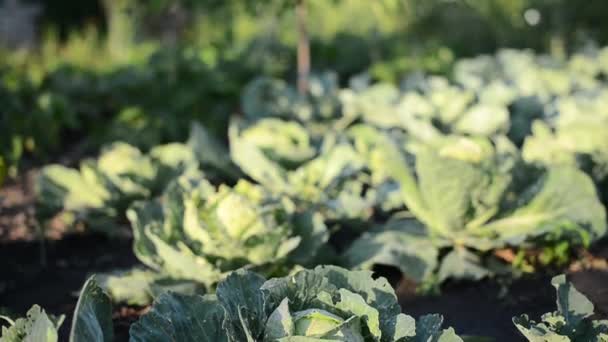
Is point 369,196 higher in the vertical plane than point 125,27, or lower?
lower

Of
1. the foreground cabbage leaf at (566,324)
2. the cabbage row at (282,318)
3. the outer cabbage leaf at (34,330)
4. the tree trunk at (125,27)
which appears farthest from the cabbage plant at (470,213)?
the tree trunk at (125,27)

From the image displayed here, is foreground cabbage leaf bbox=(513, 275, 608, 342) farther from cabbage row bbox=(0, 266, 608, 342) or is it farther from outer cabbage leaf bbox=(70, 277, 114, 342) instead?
outer cabbage leaf bbox=(70, 277, 114, 342)

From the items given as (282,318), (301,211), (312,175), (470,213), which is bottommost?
(282,318)

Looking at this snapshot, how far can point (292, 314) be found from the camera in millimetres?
1893

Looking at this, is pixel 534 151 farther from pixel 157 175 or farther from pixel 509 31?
pixel 509 31

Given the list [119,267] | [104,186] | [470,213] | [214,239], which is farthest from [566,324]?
[104,186]

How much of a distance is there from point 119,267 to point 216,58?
2987 mm

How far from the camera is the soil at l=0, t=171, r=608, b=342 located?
2.72 m

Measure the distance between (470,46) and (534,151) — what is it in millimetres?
6619

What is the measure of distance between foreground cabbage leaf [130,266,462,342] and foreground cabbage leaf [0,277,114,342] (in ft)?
0.38

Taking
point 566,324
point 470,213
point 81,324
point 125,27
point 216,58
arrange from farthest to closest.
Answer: point 125,27, point 216,58, point 470,213, point 566,324, point 81,324

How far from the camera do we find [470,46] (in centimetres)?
1001

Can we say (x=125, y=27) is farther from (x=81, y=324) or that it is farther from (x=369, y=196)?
(x=81, y=324)

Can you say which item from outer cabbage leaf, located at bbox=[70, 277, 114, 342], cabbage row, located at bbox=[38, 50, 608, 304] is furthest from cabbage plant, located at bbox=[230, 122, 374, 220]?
outer cabbage leaf, located at bbox=[70, 277, 114, 342]
